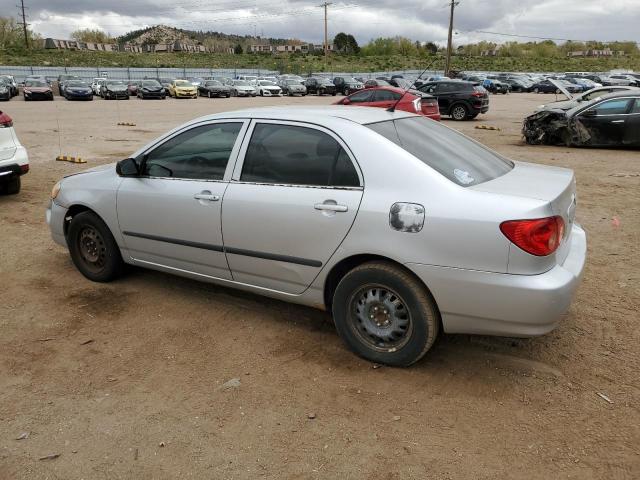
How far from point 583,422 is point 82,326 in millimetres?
3426

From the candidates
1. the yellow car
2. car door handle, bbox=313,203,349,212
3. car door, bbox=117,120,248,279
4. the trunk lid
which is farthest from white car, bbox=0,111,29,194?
the yellow car

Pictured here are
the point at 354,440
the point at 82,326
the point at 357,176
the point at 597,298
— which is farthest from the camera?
the point at 597,298

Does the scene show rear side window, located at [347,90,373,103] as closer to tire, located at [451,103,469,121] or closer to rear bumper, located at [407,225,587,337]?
tire, located at [451,103,469,121]

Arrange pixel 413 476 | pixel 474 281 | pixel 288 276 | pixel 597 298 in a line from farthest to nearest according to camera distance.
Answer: pixel 597 298, pixel 288 276, pixel 474 281, pixel 413 476

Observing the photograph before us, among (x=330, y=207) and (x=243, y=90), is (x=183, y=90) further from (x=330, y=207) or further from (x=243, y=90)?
(x=330, y=207)

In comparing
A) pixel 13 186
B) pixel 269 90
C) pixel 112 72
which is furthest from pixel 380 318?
pixel 112 72

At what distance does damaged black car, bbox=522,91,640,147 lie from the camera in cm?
1329

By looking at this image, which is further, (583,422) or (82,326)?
(82,326)

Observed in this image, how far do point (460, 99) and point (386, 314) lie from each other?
20367 millimetres

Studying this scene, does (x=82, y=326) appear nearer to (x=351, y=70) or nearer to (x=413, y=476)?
(x=413, y=476)

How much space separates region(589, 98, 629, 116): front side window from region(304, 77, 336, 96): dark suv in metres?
32.4

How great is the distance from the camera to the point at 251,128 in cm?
387

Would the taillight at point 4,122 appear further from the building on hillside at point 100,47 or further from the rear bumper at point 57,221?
the building on hillside at point 100,47

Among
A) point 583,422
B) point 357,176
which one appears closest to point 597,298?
point 583,422
